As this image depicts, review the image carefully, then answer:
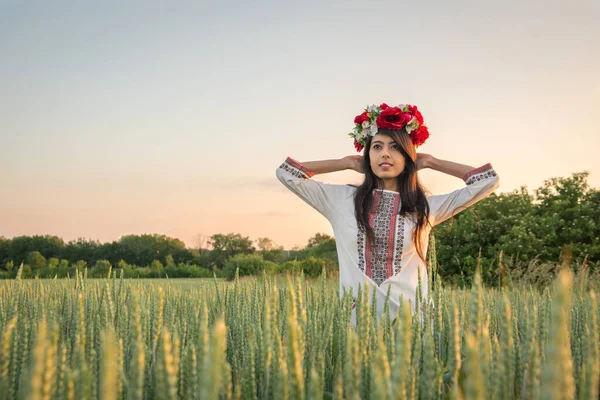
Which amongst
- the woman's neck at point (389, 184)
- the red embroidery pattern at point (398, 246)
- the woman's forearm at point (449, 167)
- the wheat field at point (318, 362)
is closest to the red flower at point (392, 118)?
the woman's neck at point (389, 184)

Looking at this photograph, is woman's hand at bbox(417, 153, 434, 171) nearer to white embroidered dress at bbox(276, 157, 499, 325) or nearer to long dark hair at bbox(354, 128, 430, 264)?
long dark hair at bbox(354, 128, 430, 264)

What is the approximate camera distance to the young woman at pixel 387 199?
3.32 metres

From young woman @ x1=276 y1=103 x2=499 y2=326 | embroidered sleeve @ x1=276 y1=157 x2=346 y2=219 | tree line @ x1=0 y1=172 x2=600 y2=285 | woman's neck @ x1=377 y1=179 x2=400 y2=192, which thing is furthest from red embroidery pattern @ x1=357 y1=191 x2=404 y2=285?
tree line @ x1=0 y1=172 x2=600 y2=285

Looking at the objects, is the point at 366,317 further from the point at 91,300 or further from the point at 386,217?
the point at 386,217

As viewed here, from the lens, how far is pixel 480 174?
358cm

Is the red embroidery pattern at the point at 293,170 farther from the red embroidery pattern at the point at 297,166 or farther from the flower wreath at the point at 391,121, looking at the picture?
the flower wreath at the point at 391,121

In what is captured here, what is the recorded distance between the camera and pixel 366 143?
12.4ft

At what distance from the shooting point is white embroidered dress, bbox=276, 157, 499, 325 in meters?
3.27

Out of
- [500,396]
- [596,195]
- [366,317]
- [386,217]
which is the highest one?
[596,195]

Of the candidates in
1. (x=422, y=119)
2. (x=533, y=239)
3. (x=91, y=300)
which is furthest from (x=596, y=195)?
(x=91, y=300)

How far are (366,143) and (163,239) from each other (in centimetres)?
2348

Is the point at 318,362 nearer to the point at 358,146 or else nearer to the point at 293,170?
the point at 293,170

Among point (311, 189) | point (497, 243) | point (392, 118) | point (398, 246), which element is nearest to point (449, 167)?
point (392, 118)

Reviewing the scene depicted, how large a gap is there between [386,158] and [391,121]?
298mm
